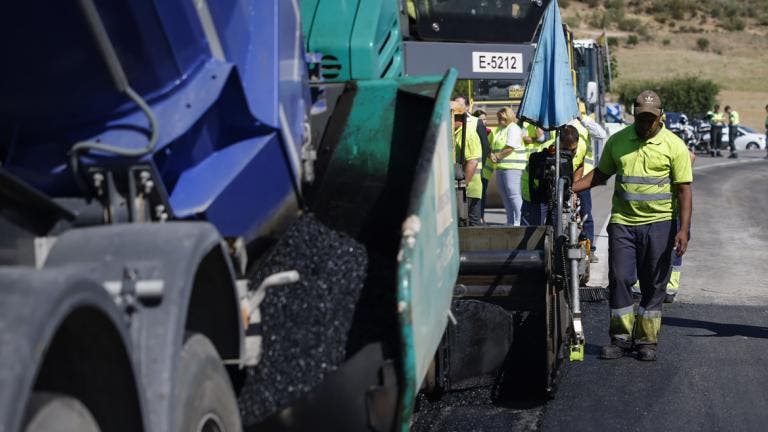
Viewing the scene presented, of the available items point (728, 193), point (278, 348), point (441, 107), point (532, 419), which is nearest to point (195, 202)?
point (278, 348)

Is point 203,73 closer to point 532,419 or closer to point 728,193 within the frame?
point 532,419

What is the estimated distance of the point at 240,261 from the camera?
3.92 m

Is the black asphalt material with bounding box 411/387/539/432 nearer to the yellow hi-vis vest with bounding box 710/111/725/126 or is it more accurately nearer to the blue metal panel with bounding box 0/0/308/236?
the blue metal panel with bounding box 0/0/308/236

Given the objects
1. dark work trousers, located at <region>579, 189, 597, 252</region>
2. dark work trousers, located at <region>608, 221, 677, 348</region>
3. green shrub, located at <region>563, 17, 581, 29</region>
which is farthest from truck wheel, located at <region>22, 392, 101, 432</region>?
green shrub, located at <region>563, 17, 581, 29</region>

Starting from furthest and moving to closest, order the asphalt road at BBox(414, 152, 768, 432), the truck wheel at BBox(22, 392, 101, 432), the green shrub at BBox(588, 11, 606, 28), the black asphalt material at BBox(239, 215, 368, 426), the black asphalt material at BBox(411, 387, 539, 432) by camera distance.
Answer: the green shrub at BBox(588, 11, 606, 28) → the asphalt road at BBox(414, 152, 768, 432) → the black asphalt material at BBox(411, 387, 539, 432) → the black asphalt material at BBox(239, 215, 368, 426) → the truck wheel at BBox(22, 392, 101, 432)

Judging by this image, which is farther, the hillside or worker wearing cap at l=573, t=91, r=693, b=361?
the hillside

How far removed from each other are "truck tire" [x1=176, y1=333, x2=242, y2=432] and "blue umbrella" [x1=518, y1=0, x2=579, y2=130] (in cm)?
496

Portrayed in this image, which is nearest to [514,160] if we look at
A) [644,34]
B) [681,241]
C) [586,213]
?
[586,213]

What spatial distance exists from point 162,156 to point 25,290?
127 cm

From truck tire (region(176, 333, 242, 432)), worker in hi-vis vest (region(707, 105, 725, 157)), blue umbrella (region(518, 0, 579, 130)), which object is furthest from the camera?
worker in hi-vis vest (region(707, 105, 725, 157))

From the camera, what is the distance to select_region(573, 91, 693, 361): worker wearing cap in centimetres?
772

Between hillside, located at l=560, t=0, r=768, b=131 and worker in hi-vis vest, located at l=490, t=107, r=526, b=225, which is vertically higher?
worker in hi-vis vest, located at l=490, t=107, r=526, b=225

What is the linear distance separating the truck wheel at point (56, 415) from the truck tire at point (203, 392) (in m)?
0.44

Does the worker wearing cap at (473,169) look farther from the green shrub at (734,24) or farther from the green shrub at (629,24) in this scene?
the green shrub at (734,24)
